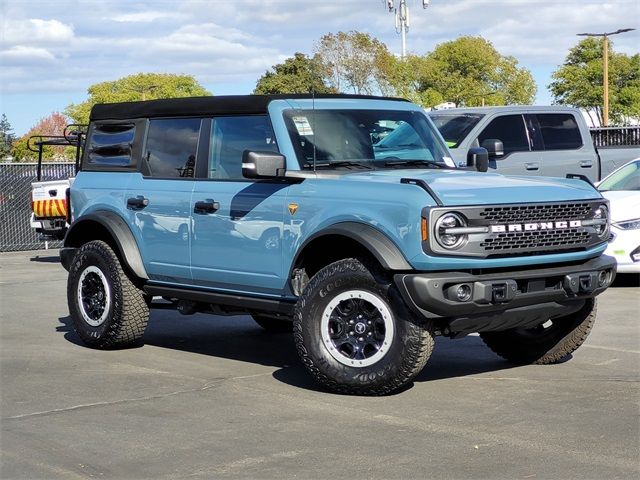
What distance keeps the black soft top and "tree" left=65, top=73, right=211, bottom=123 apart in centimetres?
9125

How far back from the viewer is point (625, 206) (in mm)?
13305

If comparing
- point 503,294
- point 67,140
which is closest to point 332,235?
point 503,294

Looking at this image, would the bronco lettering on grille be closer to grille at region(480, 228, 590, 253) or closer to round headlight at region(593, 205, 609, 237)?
grille at region(480, 228, 590, 253)

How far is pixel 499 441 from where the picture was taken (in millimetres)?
6133

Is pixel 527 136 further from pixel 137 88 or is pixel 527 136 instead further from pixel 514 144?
pixel 137 88

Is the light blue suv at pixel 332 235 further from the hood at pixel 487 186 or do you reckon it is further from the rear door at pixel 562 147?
the rear door at pixel 562 147

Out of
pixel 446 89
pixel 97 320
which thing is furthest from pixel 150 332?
pixel 446 89

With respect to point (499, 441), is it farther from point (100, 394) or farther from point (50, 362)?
point (50, 362)

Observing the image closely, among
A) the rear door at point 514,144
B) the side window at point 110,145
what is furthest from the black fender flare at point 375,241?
the rear door at point 514,144

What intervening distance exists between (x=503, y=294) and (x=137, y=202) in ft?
11.1

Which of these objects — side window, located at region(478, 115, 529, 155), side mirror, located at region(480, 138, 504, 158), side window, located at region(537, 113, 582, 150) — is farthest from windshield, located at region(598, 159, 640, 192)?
side mirror, located at region(480, 138, 504, 158)

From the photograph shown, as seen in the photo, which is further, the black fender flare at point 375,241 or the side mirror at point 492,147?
the side mirror at point 492,147

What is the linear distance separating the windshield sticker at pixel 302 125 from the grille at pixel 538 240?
1782mm

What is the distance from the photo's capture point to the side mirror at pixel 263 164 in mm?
7758
